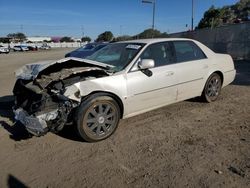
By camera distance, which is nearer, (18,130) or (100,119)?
(100,119)

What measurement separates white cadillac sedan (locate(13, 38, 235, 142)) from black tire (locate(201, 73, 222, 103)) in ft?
0.57

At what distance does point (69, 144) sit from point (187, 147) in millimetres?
1838

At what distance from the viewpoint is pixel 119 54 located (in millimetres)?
5684

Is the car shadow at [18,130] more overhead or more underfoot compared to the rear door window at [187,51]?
more underfoot

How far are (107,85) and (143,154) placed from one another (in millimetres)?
1253

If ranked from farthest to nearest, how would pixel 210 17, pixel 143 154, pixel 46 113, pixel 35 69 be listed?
pixel 210 17, pixel 35 69, pixel 46 113, pixel 143 154

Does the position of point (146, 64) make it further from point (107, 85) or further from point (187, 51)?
point (187, 51)

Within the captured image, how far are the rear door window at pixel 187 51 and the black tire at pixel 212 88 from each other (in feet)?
1.87

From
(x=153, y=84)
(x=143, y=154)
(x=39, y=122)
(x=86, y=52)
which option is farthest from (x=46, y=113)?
(x=86, y=52)

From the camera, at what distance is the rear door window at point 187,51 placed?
19.2 feet

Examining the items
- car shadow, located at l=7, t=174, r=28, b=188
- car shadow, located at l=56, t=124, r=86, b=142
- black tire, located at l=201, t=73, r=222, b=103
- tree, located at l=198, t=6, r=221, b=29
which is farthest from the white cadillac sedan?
tree, located at l=198, t=6, r=221, b=29

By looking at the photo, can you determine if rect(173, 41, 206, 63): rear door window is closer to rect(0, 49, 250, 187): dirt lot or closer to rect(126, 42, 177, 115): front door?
rect(126, 42, 177, 115): front door

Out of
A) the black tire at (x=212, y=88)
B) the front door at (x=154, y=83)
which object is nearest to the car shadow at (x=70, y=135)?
the front door at (x=154, y=83)

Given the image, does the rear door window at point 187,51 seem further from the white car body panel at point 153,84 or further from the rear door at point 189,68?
the white car body panel at point 153,84
